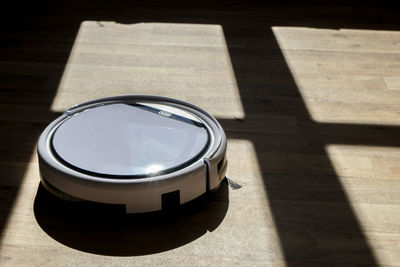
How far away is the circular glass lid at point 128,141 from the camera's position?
5.24 feet

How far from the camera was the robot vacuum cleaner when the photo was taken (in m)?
1.55

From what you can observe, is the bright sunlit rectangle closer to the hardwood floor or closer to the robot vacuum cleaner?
the hardwood floor

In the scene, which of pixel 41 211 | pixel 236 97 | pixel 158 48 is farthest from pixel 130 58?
pixel 41 211

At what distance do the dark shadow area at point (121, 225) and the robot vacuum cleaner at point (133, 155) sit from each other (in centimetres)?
4

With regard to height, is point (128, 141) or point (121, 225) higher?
point (128, 141)

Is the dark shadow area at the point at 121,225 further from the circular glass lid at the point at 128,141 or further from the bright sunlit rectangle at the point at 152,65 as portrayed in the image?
the bright sunlit rectangle at the point at 152,65

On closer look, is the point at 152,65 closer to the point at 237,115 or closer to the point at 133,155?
the point at 237,115

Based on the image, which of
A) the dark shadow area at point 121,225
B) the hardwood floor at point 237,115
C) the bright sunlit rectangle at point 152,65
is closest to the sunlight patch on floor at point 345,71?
the hardwood floor at point 237,115

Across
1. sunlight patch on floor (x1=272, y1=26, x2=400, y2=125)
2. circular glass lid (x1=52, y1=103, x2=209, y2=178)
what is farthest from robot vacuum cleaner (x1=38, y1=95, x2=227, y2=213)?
sunlight patch on floor (x1=272, y1=26, x2=400, y2=125)

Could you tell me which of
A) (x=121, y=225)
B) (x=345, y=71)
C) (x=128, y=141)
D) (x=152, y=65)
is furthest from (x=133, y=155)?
(x=345, y=71)

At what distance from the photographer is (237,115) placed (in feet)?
7.52

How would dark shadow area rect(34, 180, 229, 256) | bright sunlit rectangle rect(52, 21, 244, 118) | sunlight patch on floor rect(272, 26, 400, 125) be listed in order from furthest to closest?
bright sunlit rectangle rect(52, 21, 244, 118) → sunlight patch on floor rect(272, 26, 400, 125) → dark shadow area rect(34, 180, 229, 256)

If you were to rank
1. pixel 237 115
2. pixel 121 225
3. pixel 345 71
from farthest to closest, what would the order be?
pixel 345 71 < pixel 237 115 < pixel 121 225

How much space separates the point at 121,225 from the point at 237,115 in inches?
33.2
